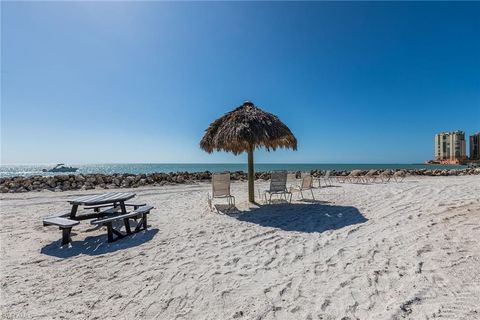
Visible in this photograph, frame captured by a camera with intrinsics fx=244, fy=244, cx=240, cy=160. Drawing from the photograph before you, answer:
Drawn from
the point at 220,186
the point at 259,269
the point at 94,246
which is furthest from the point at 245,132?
the point at 94,246

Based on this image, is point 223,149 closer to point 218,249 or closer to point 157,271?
point 218,249

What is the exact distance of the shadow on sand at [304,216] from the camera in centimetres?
500

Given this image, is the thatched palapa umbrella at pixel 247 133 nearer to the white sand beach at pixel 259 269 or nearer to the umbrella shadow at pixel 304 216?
the umbrella shadow at pixel 304 216

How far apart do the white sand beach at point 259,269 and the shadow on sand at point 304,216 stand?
60 millimetres

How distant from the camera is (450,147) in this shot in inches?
2601

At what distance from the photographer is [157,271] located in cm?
319

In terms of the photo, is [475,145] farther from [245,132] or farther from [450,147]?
[245,132]

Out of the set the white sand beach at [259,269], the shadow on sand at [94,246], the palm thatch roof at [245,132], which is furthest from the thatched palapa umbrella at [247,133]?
the shadow on sand at [94,246]

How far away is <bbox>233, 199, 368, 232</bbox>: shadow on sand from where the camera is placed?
500cm

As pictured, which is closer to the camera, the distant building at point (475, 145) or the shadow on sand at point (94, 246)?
the shadow on sand at point (94, 246)

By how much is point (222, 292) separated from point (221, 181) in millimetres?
4388

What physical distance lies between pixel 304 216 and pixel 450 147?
8198cm

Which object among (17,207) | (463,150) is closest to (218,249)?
(17,207)

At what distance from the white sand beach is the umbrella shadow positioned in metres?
0.06
